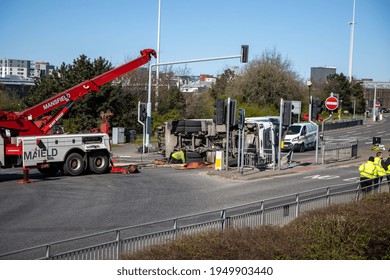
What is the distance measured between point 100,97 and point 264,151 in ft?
88.2

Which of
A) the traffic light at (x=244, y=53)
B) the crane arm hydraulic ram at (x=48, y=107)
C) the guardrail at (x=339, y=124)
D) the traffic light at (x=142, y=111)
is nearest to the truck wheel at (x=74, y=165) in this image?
the crane arm hydraulic ram at (x=48, y=107)

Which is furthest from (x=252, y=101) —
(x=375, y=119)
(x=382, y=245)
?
(x=382, y=245)

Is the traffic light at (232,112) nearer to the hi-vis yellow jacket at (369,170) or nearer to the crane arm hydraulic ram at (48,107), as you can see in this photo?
the crane arm hydraulic ram at (48,107)

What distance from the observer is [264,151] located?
3070 centimetres

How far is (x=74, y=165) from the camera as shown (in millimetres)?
25297

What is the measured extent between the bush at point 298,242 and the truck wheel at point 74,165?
14.8m

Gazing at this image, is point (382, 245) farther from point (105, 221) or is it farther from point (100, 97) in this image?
point (100, 97)

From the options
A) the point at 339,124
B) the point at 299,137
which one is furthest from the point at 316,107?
the point at 339,124

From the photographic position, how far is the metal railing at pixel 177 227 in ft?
31.0

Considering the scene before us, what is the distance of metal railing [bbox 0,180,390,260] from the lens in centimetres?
946

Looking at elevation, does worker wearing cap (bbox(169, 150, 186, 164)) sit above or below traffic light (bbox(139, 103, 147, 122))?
below

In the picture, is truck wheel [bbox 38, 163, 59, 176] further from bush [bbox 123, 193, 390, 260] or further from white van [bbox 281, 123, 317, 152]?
white van [bbox 281, 123, 317, 152]

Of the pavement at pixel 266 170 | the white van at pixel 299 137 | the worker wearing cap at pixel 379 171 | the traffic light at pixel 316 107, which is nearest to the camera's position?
the worker wearing cap at pixel 379 171

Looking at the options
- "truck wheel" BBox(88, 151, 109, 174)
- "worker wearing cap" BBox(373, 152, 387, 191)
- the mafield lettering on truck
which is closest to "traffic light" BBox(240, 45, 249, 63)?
"truck wheel" BBox(88, 151, 109, 174)
